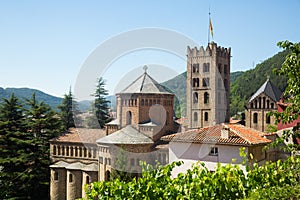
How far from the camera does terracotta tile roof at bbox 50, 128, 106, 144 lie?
34537 mm


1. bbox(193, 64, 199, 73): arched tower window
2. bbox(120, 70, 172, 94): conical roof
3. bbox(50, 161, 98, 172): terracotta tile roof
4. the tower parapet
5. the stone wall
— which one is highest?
the tower parapet

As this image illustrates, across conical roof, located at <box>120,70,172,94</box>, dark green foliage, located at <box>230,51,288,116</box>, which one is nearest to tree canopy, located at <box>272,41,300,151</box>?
conical roof, located at <box>120,70,172,94</box>

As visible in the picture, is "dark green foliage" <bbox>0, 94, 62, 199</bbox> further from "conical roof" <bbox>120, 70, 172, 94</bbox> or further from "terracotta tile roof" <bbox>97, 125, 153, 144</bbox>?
"conical roof" <bbox>120, 70, 172, 94</bbox>

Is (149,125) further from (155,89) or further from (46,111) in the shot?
(46,111)

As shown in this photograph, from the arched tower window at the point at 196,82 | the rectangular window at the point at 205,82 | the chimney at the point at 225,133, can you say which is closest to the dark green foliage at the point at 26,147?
the chimney at the point at 225,133

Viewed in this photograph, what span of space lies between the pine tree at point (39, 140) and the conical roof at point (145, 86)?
10.4 m

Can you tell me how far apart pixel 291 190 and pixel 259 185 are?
2032mm

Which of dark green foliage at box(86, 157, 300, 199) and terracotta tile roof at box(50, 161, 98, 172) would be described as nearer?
dark green foliage at box(86, 157, 300, 199)

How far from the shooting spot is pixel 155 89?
32688 millimetres

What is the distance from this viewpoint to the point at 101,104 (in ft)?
191

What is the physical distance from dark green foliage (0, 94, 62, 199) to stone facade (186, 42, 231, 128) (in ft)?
65.1

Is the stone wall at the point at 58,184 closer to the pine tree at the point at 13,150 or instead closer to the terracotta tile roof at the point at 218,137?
the pine tree at the point at 13,150

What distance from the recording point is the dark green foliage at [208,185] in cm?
834

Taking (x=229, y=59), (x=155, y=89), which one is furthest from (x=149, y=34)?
(x=229, y=59)
